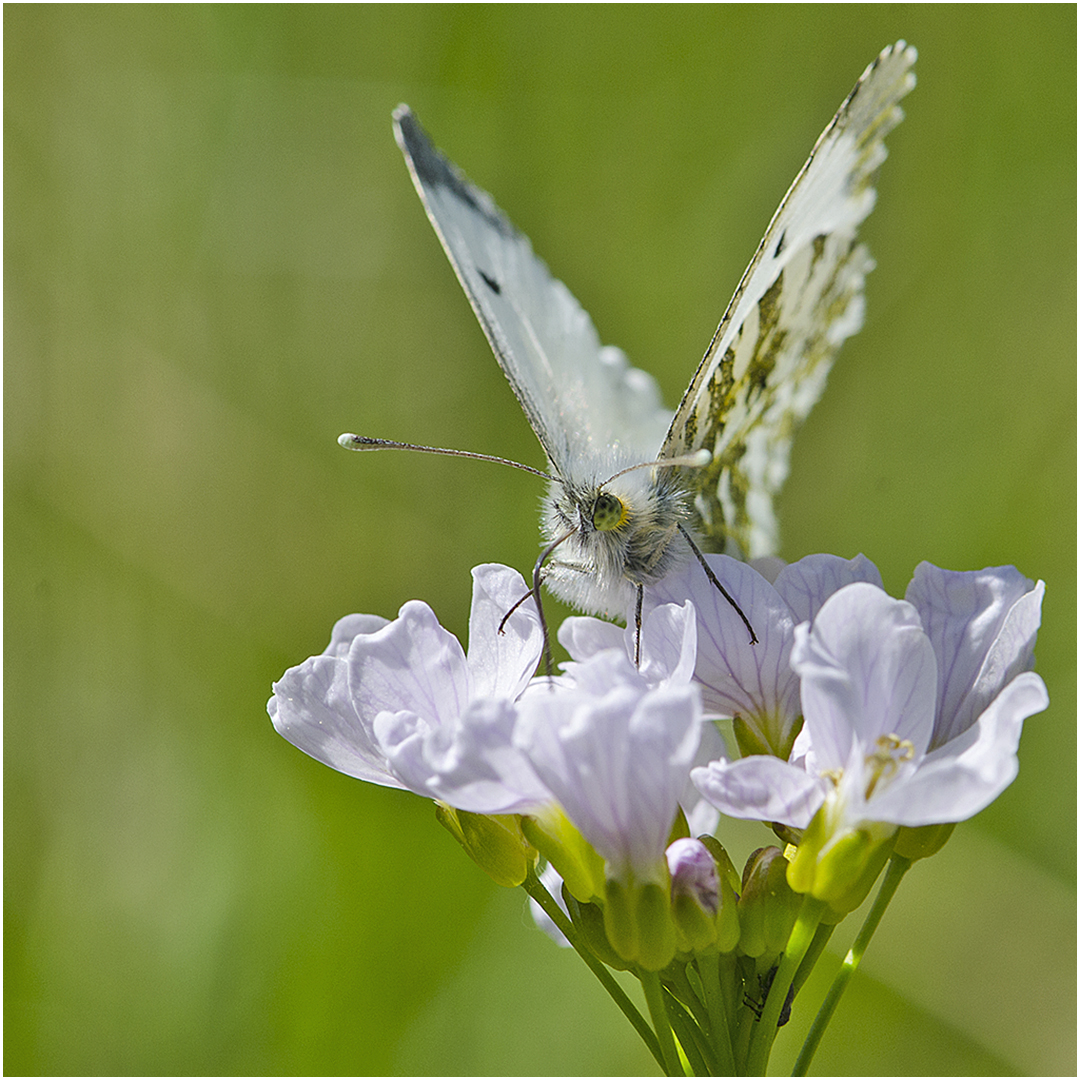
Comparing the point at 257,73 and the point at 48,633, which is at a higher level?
the point at 257,73

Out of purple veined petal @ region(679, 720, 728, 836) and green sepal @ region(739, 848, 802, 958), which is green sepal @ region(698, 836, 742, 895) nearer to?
green sepal @ region(739, 848, 802, 958)

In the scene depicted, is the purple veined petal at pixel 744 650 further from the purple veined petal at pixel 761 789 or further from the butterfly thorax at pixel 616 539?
the purple veined petal at pixel 761 789

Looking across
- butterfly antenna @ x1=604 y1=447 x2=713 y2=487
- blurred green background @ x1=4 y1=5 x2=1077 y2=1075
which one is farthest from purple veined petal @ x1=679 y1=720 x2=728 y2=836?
blurred green background @ x1=4 y1=5 x2=1077 y2=1075

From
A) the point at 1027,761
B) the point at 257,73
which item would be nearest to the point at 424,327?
the point at 257,73

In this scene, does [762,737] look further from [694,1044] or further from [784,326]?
[784,326]

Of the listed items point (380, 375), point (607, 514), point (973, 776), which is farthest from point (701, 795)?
point (380, 375)

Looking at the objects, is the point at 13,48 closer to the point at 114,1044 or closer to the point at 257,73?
the point at 257,73
